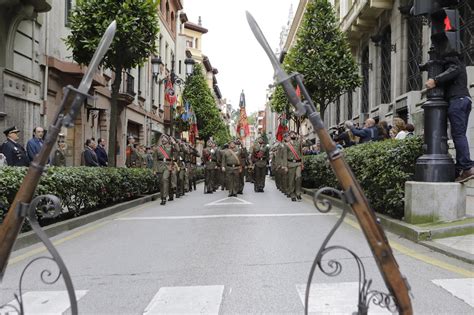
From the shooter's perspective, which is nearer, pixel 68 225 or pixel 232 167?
pixel 68 225

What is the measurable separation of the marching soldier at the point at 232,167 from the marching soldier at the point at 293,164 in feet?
7.72

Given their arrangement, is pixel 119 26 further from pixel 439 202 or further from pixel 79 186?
pixel 439 202

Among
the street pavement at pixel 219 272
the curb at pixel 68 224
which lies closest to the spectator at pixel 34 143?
the curb at pixel 68 224

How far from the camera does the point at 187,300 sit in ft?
13.0

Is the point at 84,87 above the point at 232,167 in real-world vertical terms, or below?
above

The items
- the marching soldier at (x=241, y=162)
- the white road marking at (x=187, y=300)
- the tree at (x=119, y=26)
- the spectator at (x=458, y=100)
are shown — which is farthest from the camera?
the marching soldier at (x=241, y=162)

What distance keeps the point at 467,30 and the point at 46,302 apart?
14195 mm

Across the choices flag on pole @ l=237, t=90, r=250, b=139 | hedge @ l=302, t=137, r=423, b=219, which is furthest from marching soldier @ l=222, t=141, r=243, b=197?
flag on pole @ l=237, t=90, r=250, b=139

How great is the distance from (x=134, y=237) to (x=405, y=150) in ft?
14.4

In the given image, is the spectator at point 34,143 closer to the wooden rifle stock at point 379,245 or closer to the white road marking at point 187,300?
the white road marking at point 187,300

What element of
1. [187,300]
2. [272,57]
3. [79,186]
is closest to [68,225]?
[79,186]

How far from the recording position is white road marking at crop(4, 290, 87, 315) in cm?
372

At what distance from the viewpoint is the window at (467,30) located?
14133 millimetres

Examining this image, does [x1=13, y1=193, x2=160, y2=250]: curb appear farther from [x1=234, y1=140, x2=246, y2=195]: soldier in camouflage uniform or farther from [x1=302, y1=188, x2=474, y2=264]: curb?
[x1=234, y1=140, x2=246, y2=195]: soldier in camouflage uniform
